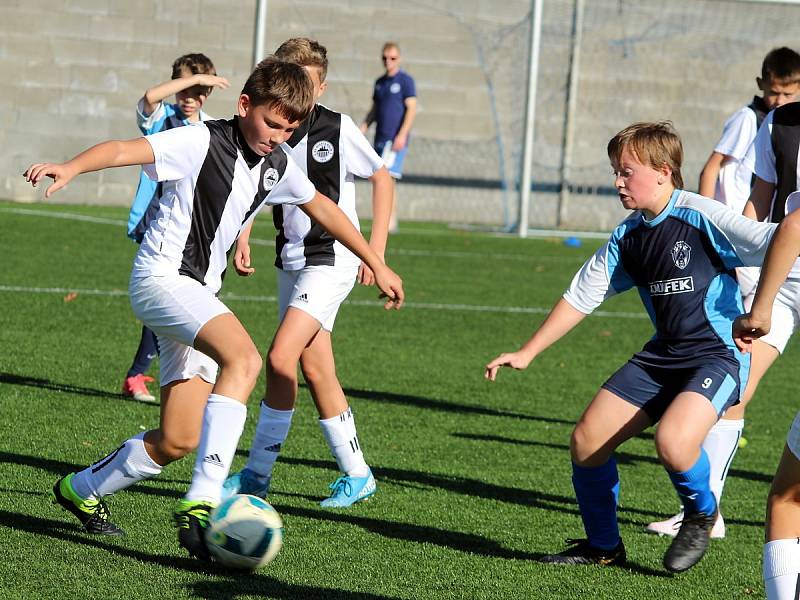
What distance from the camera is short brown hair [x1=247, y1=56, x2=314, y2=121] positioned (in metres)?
4.06

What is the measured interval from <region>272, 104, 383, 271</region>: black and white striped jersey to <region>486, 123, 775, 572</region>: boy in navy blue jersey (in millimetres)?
1147

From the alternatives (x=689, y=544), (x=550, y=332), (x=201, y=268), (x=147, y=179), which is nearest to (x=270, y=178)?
(x=201, y=268)

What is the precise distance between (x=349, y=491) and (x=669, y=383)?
143cm

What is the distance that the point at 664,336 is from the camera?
4445 millimetres

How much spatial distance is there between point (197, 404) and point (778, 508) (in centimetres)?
196

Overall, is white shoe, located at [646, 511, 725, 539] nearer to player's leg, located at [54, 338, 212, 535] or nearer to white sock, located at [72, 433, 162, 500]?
player's leg, located at [54, 338, 212, 535]

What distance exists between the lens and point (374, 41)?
723 inches

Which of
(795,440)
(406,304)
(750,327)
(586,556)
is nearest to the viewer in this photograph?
(795,440)

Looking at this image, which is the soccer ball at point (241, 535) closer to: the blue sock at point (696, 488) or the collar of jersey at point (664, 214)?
the blue sock at point (696, 488)

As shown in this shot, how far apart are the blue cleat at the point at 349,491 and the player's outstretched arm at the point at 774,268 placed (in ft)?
7.19

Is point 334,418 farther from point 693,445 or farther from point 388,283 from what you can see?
point 693,445

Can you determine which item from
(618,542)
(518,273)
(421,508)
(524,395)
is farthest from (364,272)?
(518,273)

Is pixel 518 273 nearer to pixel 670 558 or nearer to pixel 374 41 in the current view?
pixel 374 41

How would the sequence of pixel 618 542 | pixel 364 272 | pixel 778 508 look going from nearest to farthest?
pixel 778 508 → pixel 618 542 → pixel 364 272
